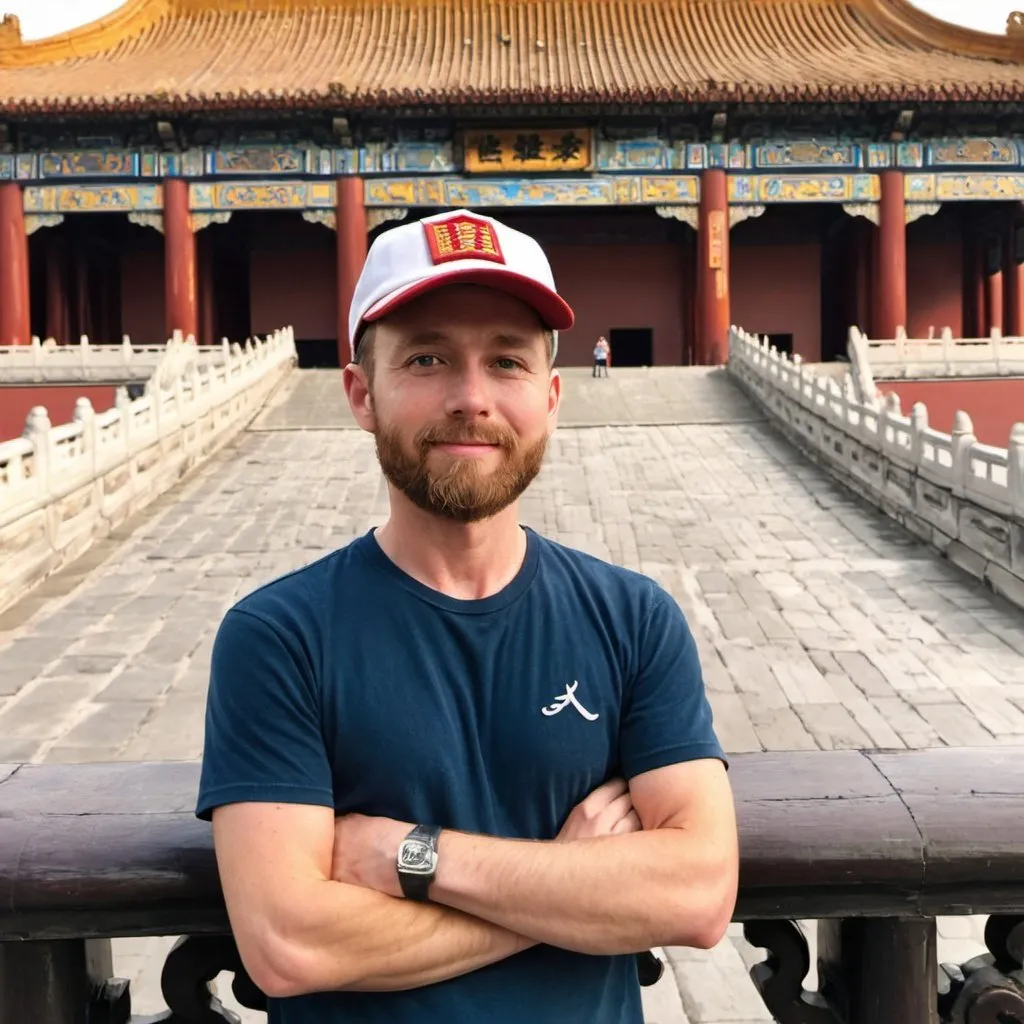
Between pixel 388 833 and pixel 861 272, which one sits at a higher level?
pixel 861 272

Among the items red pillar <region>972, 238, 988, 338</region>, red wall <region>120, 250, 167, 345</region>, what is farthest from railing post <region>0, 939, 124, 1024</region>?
red pillar <region>972, 238, 988, 338</region>

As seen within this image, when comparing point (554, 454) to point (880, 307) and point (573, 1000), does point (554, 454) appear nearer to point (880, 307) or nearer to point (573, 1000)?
point (880, 307)

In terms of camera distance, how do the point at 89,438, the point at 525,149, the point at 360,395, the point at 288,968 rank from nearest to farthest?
the point at 288,968 → the point at 360,395 → the point at 89,438 → the point at 525,149

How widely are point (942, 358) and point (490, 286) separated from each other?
1584cm

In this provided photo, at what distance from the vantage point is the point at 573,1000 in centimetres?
123

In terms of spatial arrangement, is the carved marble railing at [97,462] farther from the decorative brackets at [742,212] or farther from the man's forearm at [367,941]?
the decorative brackets at [742,212]

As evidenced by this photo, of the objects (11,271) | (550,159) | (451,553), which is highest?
(550,159)

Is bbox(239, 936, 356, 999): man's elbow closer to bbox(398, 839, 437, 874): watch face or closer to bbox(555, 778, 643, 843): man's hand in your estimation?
bbox(398, 839, 437, 874): watch face

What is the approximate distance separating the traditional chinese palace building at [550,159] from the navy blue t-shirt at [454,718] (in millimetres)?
17172

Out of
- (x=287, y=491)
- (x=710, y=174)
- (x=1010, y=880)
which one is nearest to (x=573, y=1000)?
(x=1010, y=880)

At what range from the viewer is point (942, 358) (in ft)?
51.4

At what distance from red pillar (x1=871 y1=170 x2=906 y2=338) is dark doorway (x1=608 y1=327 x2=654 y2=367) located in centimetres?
486

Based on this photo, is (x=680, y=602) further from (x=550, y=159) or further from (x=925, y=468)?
(x=550, y=159)

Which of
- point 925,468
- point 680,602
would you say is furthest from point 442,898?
point 925,468
